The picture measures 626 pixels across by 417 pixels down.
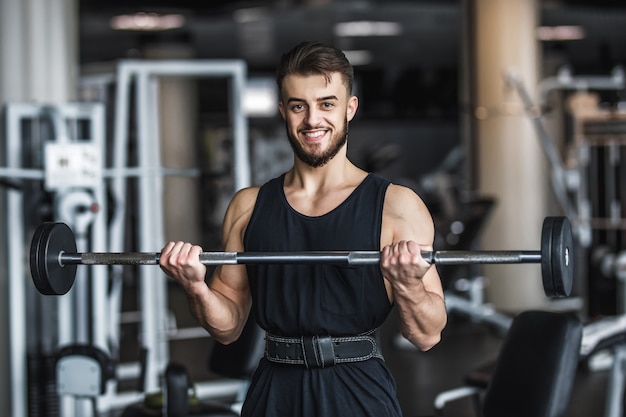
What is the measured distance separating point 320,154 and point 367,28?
8.73 m

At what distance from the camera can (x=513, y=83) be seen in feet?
20.8

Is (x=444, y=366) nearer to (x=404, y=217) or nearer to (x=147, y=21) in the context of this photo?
(x=404, y=217)

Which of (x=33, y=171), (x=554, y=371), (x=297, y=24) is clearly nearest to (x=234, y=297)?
(x=554, y=371)

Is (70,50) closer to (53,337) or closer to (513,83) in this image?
(53,337)

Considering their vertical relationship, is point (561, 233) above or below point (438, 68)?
below

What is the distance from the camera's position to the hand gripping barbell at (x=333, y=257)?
1594 mm

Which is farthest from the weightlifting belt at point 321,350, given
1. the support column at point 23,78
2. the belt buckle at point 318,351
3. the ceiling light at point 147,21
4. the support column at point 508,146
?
the ceiling light at point 147,21

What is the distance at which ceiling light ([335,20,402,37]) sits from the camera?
9945mm

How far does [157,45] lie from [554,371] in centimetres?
867

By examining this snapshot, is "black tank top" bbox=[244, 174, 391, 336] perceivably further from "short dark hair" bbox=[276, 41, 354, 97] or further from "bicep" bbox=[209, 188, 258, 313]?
"short dark hair" bbox=[276, 41, 354, 97]

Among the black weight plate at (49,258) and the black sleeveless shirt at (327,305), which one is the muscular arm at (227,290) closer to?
the black sleeveless shirt at (327,305)

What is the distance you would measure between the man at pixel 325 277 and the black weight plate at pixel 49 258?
0.75ft

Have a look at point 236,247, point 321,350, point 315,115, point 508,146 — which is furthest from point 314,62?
point 508,146

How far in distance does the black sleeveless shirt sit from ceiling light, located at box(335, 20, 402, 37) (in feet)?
27.2
